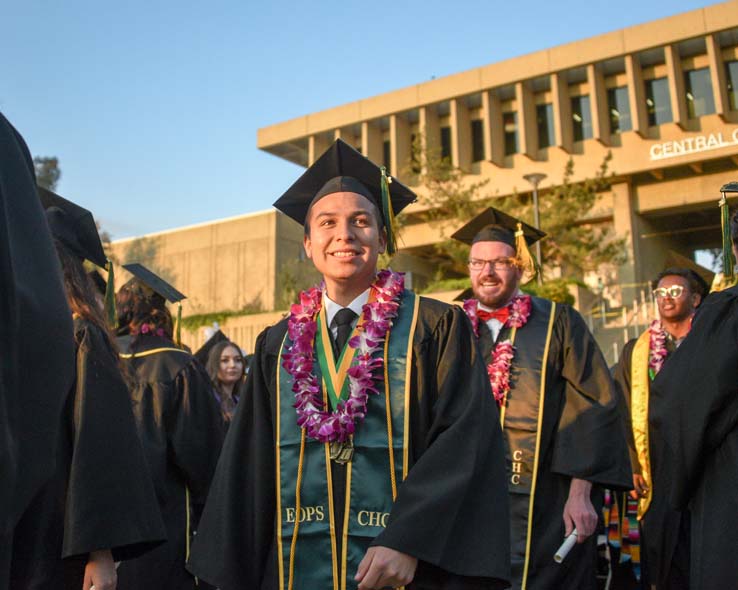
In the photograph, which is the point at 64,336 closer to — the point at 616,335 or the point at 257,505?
the point at 257,505

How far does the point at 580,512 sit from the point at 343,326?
1890 millimetres

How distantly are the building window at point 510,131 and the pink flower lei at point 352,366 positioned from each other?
28.4 metres

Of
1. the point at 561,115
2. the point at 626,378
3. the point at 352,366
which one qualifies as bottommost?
the point at 352,366

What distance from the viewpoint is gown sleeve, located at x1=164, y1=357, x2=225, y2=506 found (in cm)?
464

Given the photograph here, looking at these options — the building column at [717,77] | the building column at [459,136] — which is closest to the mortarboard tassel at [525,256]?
the building column at [717,77]

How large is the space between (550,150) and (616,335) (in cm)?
1066

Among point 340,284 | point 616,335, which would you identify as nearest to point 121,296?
point 340,284

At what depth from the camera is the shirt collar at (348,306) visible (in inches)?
120

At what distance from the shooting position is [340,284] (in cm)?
307

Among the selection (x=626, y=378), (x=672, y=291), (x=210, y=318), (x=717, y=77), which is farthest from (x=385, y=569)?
(x=717, y=77)

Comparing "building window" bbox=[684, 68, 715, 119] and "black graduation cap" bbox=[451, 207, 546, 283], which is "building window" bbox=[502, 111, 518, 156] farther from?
"black graduation cap" bbox=[451, 207, 546, 283]

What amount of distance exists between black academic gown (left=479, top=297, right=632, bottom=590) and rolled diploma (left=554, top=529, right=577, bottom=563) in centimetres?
31

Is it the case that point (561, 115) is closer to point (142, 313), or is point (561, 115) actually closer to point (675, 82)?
point (675, 82)

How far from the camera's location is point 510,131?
30.5 meters
